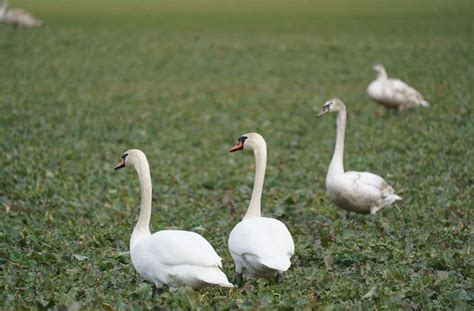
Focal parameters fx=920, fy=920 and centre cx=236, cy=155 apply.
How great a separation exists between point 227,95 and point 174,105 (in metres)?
1.97

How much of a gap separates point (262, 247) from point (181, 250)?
2.08 ft

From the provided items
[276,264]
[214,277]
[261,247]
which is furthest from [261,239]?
[214,277]

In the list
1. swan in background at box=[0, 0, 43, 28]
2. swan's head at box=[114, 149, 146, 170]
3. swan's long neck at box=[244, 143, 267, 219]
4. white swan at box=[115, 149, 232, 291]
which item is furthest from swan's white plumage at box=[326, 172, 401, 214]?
swan in background at box=[0, 0, 43, 28]

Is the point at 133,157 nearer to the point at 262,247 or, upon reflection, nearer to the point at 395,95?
the point at 262,247

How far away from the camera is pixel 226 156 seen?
47.4ft

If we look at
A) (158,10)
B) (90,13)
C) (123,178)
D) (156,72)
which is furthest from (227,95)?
(158,10)

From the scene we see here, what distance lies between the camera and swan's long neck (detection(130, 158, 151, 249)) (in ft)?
22.8

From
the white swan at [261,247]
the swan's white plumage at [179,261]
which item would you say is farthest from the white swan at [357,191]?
the swan's white plumage at [179,261]

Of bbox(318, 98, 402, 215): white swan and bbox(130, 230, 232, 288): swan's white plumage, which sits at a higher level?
bbox(130, 230, 232, 288): swan's white plumage

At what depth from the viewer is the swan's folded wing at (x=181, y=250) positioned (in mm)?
6129

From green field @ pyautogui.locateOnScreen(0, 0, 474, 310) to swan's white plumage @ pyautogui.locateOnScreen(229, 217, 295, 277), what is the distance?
18 cm

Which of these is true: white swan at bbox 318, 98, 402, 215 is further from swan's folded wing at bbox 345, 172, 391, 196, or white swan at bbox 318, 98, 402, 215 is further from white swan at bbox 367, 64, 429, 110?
white swan at bbox 367, 64, 429, 110

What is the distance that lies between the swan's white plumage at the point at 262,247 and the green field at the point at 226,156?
6.9 inches

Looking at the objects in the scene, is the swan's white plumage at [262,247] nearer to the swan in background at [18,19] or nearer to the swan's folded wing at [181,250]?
the swan's folded wing at [181,250]
